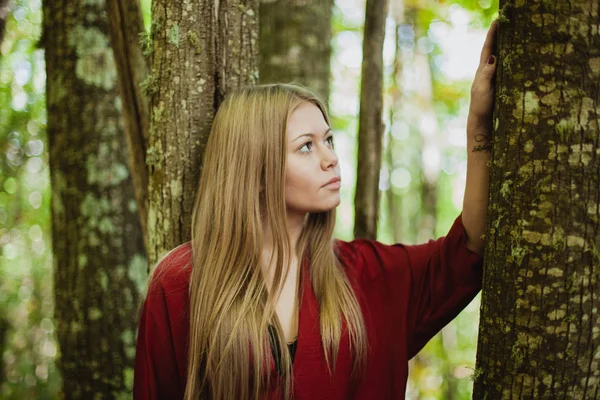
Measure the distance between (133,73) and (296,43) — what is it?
1.33m

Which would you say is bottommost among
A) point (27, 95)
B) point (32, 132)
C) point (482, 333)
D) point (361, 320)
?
point (361, 320)

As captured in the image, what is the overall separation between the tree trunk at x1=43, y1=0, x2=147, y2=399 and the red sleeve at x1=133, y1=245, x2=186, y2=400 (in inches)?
57.3

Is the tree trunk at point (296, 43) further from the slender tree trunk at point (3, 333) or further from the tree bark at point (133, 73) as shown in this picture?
the slender tree trunk at point (3, 333)

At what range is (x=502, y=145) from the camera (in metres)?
1.57

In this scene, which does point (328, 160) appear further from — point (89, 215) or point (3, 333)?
point (3, 333)

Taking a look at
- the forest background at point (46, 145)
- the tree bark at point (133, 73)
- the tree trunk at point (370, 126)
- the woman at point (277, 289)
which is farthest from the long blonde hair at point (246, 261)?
the forest background at point (46, 145)

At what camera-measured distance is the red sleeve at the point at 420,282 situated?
81.9 inches

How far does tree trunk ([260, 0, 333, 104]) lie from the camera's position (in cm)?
357

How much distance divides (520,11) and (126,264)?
9.72 feet

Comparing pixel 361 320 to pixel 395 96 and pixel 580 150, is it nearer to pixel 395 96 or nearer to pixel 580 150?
pixel 580 150

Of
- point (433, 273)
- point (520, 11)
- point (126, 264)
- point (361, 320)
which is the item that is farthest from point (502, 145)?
point (126, 264)

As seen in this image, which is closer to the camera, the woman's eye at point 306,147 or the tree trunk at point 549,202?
the tree trunk at point 549,202

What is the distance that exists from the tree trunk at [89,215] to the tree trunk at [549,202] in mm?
2758

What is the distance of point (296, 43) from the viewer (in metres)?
3.59
